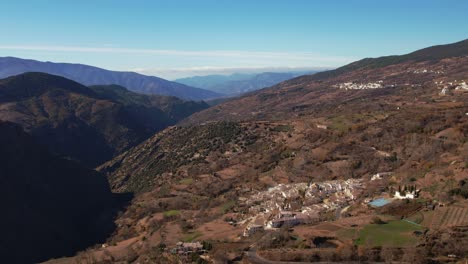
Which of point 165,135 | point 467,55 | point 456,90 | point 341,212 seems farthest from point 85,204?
point 467,55

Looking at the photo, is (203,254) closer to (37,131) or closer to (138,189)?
(138,189)

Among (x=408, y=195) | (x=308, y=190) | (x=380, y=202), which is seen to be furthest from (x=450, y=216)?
(x=308, y=190)

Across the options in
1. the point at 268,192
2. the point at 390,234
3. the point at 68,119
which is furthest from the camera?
the point at 68,119

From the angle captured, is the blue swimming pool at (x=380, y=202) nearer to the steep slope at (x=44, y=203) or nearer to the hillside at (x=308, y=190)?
the hillside at (x=308, y=190)

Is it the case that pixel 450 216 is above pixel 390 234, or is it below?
above

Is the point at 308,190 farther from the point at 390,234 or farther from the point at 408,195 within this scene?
the point at 390,234

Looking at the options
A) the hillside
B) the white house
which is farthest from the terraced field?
the white house
